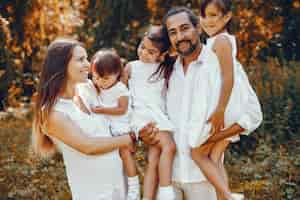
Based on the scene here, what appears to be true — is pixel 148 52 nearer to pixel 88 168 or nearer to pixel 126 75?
pixel 126 75

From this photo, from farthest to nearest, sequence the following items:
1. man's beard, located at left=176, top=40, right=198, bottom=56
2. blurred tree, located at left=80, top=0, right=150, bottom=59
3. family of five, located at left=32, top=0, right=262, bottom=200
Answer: blurred tree, located at left=80, top=0, right=150, bottom=59 < man's beard, located at left=176, top=40, right=198, bottom=56 < family of five, located at left=32, top=0, right=262, bottom=200

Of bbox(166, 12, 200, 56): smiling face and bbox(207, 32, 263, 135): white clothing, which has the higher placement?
bbox(166, 12, 200, 56): smiling face

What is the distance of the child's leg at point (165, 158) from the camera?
11.8ft

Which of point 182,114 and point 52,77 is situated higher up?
point 52,77

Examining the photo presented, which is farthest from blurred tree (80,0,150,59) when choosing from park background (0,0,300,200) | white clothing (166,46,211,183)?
white clothing (166,46,211,183)

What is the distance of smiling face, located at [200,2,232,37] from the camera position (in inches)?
141

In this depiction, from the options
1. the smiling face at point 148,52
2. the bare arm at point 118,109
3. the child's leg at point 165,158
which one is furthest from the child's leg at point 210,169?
the smiling face at point 148,52

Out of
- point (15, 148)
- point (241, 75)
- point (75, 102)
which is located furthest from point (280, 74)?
point (75, 102)

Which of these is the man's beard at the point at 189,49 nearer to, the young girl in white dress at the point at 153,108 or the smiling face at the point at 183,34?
the smiling face at the point at 183,34

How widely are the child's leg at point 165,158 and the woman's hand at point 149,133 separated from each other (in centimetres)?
3

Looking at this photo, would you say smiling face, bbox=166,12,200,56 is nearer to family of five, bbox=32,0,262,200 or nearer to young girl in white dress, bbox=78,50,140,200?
family of five, bbox=32,0,262,200

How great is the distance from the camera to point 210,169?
140 inches

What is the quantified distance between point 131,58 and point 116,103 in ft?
21.0

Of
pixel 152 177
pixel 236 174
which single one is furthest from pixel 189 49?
pixel 236 174
